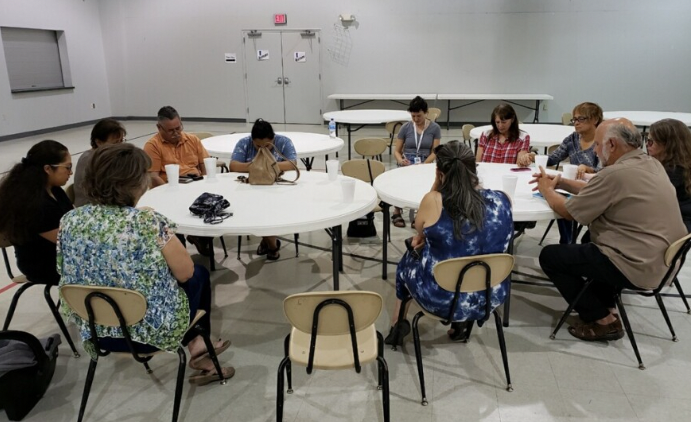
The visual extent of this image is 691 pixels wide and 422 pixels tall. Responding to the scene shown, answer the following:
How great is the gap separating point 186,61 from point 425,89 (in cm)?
567

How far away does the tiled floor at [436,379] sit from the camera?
2166 mm

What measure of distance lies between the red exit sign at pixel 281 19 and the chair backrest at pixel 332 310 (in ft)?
33.7

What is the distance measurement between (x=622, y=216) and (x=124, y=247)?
7.38ft

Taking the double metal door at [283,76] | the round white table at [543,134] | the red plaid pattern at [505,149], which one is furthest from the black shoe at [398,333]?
the double metal door at [283,76]

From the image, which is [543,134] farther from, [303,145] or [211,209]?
[211,209]

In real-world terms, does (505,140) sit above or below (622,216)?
above

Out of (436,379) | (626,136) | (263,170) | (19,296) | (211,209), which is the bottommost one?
(436,379)

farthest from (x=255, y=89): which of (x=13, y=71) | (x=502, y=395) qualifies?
(x=502, y=395)

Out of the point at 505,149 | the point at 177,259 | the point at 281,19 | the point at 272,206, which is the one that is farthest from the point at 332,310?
the point at 281,19

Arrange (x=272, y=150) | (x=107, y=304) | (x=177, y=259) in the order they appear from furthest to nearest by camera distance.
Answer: (x=272, y=150) < (x=177, y=259) < (x=107, y=304)

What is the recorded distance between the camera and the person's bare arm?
1.86m

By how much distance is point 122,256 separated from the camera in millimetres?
1790

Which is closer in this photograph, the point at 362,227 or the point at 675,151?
the point at 675,151

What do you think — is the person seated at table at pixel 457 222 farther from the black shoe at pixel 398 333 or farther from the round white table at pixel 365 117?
the round white table at pixel 365 117
